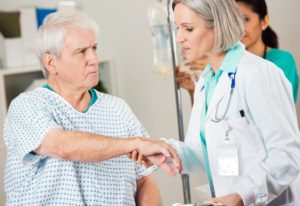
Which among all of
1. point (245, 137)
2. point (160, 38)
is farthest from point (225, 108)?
point (160, 38)

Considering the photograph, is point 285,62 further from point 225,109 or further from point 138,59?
point 138,59

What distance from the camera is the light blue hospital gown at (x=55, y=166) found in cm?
168

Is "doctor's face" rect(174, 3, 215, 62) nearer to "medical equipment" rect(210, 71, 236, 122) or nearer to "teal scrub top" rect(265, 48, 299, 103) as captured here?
"medical equipment" rect(210, 71, 236, 122)

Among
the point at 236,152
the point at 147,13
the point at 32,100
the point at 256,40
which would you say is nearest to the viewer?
the point at 236,152

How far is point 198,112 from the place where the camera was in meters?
1.78

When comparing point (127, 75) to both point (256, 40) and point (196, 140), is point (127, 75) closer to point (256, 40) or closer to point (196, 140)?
point (256, 40)

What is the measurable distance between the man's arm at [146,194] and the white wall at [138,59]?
3.19 ft

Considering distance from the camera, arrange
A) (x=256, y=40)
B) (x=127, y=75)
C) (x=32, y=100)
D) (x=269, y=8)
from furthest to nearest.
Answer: (x=127, y=75)
(x=269, y=8)
(x=256, y=40)
(x=32, y=100)

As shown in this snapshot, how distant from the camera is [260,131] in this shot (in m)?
1.50

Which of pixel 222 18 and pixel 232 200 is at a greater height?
pixel 222 18

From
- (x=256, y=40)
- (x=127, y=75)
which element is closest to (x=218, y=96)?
(x=256, y=40)

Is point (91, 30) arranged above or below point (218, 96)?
above

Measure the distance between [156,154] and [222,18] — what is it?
19.8 inches

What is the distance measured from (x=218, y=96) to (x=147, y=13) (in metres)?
1.44
